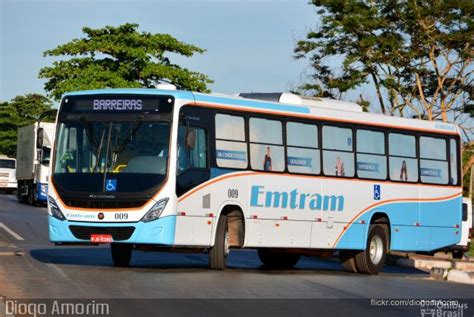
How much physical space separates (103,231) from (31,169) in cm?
3333

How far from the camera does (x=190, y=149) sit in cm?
1900

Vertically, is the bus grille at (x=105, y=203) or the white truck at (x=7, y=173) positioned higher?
the white truck at (x=7, y=173)

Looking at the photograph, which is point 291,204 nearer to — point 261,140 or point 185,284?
point 261,140

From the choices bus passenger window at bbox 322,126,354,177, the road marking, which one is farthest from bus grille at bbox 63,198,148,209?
the road marking

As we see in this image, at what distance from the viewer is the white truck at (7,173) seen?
6738 cm

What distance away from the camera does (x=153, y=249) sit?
62.0 feet

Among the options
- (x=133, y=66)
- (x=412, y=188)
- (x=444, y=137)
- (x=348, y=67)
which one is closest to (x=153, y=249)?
(x=412, y=188)

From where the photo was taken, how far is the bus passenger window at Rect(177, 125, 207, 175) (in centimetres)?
1883

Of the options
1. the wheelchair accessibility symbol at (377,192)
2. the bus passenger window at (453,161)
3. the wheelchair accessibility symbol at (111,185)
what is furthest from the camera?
the bus passenger window at (453,161)

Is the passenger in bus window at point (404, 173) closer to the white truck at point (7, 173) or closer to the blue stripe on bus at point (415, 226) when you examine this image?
the blue stripe on bus at point (415, 226)

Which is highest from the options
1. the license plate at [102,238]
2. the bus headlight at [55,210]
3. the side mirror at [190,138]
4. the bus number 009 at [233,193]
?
the side mirror at [190,138]

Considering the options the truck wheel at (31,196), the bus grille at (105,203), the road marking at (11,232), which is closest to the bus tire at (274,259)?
the bus grille at (105,203)

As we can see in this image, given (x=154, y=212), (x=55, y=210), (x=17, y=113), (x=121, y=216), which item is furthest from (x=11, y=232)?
(x=17, y=113)

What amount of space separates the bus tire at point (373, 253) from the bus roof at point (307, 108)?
2147mm
